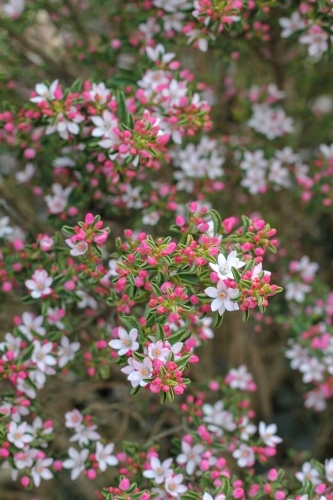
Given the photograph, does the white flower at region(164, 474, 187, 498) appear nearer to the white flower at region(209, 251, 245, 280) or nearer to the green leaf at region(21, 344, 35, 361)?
the green leaf at region(21, 344, 35, 361)

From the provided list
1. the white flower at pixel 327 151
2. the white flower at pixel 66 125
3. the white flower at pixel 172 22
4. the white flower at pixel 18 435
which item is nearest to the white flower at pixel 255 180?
the white flower at pixel 327 151

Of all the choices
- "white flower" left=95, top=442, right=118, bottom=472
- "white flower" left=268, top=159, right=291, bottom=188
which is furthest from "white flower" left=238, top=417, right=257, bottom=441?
"white flower" left=268, top=159, right=291, bottom=188

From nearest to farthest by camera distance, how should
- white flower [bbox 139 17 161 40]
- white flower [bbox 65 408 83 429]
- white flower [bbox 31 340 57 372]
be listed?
white flower [bbox 31 340 57 372]
white flower [bbox 65 408 83 429]
white flower [bbox 139 17 161 40]

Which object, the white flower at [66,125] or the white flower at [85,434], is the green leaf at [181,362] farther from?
the white flower at [66,125]

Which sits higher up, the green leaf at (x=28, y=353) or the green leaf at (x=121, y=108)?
the green leaf at (x=121, y=108)

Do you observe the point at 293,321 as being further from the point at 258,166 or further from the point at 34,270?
the point at 34,270

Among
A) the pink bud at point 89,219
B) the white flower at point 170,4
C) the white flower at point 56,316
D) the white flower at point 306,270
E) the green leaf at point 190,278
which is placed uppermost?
the white flower at point 170,4
